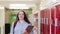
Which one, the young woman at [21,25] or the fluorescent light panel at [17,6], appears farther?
the fluorescent light panel at [17,6]

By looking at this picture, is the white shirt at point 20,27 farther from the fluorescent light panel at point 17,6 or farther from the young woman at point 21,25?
the fluorescent light panel at point 17,6

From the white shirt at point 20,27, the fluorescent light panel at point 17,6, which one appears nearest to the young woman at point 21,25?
the white shirt at point 20,27

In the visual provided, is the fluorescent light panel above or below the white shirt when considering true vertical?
above

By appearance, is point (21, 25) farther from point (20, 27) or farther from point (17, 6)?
point (17, 6)

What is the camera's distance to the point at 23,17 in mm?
2275

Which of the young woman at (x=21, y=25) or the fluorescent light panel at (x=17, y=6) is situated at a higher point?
the fluorescent light panel at (x=17, y=6)

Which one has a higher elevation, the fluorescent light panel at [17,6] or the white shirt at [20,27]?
the fluorescent light panel at [17,6]

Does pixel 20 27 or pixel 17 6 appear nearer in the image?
pixel 20 27

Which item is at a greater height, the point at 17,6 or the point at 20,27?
the point at 17,6

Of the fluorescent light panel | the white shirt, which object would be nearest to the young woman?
the white shirt

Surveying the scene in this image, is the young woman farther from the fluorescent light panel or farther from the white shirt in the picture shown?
the fluorescent light panel

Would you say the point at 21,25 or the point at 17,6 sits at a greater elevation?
the point at 17,6

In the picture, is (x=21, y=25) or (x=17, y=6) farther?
(x=17, y=6)

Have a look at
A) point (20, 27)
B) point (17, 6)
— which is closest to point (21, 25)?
point (20, 27)
